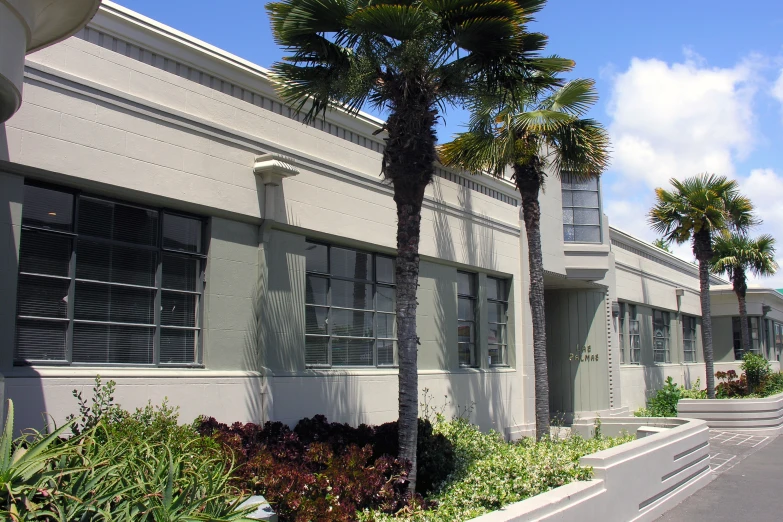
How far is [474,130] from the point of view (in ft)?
45.0

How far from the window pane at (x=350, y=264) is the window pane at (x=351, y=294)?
131mm

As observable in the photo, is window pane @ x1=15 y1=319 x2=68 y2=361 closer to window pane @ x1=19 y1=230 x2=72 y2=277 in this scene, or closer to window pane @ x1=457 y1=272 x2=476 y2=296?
window pane @ x1=19 y1=230 x2=72 y2=277

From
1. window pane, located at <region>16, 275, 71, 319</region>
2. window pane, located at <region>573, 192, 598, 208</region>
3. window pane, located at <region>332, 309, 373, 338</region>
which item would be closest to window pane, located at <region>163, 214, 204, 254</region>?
window pane, located at <region>16, 275, 71, 319</region>

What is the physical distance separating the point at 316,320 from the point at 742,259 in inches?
947

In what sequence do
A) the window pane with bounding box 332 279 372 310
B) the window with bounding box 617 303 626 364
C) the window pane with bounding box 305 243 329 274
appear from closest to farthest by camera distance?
the window pane with bounding box 305 243 329 274 < the window pane with bounding box 332 279 372 310 < the window with bounding box 617 303 626 364

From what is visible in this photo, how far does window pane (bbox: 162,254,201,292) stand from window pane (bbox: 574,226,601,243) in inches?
465

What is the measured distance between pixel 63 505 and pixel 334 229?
712cm

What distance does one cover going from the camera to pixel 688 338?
30.0m

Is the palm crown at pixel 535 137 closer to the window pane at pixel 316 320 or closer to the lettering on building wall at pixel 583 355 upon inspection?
the window pane at pixel 316 320

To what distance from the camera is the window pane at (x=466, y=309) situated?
14620 millimetres

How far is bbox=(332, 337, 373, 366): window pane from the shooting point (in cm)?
1152

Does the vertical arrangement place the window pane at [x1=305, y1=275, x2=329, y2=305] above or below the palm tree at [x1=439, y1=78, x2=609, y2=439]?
below

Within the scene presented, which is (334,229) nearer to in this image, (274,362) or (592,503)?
(274,362)

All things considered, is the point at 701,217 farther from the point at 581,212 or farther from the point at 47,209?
the point at 47,209
